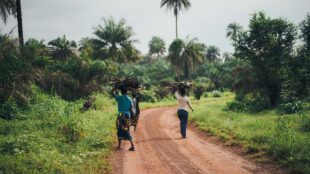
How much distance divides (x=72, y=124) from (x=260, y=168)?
6.63 metres

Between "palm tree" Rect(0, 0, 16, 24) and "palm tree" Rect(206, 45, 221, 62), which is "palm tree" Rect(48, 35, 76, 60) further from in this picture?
"palm tree" Rect(206, 45, 221, 62)

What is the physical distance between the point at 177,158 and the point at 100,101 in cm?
1339

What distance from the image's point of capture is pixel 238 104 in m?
21.1

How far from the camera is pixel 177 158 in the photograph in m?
8.78

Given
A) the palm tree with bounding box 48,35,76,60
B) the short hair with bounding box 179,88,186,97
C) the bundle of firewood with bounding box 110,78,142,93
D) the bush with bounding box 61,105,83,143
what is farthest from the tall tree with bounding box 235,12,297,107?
the palm tree with bounding box 48,35,76,60

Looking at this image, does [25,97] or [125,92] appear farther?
[25,97]

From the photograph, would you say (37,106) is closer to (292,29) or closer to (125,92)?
(125,92)

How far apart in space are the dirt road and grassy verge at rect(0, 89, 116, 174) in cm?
65

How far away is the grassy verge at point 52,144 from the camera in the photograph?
7.33 metres

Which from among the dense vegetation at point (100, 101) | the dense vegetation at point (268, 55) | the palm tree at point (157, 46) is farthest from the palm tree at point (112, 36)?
the palm tree at point (157, 46)

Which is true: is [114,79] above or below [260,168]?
above

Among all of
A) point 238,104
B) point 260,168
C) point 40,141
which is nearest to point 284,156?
point 260,168

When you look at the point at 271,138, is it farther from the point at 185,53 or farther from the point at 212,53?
the point at 212,53

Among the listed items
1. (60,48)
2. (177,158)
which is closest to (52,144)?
(177,158)
